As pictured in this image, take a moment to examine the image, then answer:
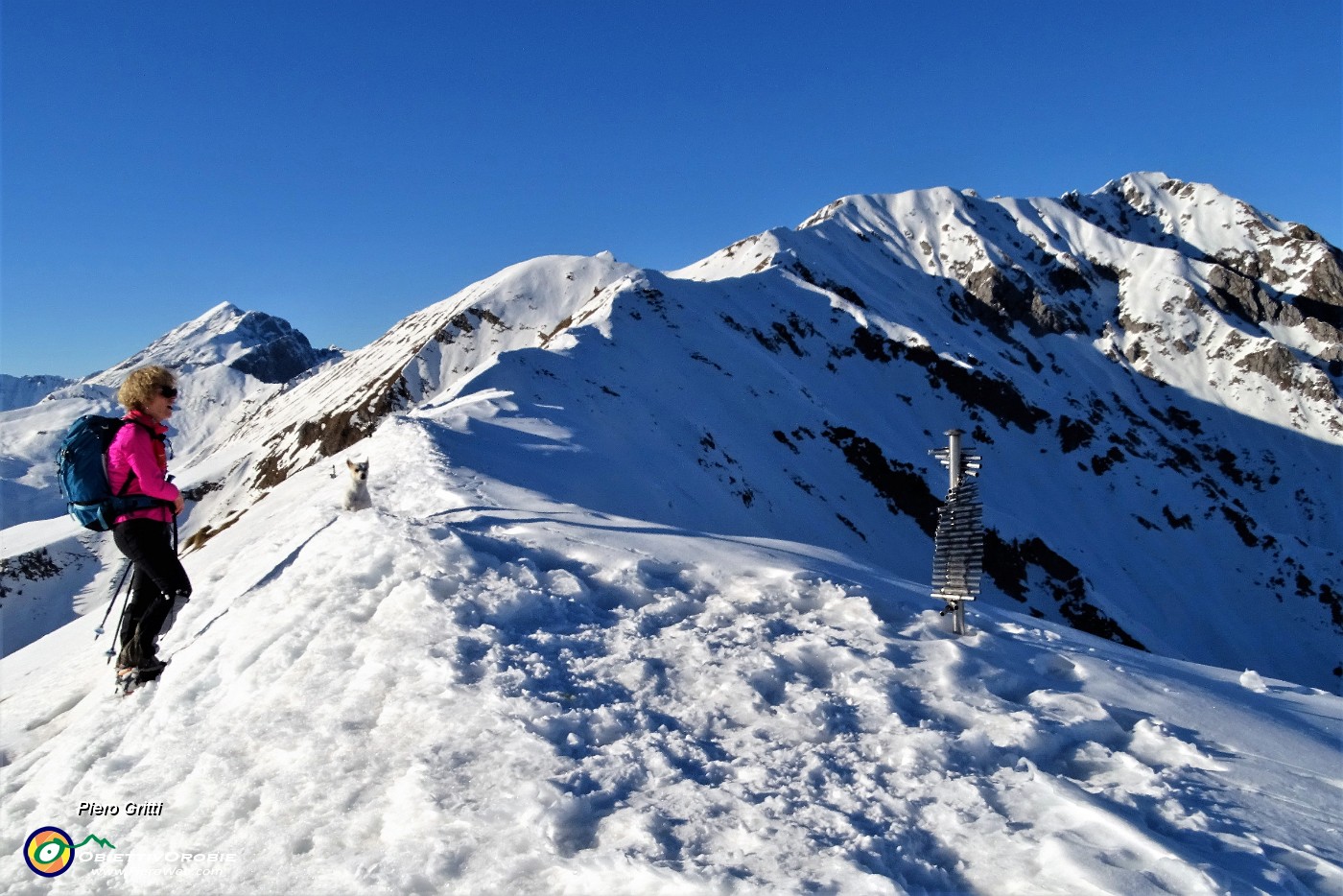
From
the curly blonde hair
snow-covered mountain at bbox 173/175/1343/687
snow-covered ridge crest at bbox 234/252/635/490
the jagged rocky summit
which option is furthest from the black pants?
snow-covered ridge crest at bbox 234/252/635/490

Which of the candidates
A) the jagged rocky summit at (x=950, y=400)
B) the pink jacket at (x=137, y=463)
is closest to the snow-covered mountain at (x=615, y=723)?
the pink jacket at (x=137, y=463)

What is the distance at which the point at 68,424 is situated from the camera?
60000 mm

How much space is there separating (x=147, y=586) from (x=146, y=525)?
0.67 metres

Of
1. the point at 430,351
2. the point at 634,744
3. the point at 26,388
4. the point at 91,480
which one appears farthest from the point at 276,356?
the point at 634,744

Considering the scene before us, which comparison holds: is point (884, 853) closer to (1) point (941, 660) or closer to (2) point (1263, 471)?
(1) point (941, 660)

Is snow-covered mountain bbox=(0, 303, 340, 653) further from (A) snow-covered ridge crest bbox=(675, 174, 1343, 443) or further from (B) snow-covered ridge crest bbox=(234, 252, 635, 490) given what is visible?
(A) snow-covered ridge crest bbox=(675, 174, 1343, 443)

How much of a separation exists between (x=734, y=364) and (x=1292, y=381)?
10417 centimetres

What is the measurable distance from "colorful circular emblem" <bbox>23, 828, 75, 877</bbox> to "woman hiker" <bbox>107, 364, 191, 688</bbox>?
172 centimetres

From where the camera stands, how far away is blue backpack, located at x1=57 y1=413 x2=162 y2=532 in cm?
650

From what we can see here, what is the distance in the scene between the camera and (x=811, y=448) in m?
55.2

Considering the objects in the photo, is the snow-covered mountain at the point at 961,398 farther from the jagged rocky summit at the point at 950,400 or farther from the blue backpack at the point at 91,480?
the blue backpack at the point at 91,480

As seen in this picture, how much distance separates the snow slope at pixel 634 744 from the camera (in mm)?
4199

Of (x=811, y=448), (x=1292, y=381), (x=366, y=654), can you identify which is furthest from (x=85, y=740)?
(x=1292, y=381)

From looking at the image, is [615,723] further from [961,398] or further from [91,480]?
[961,398]
